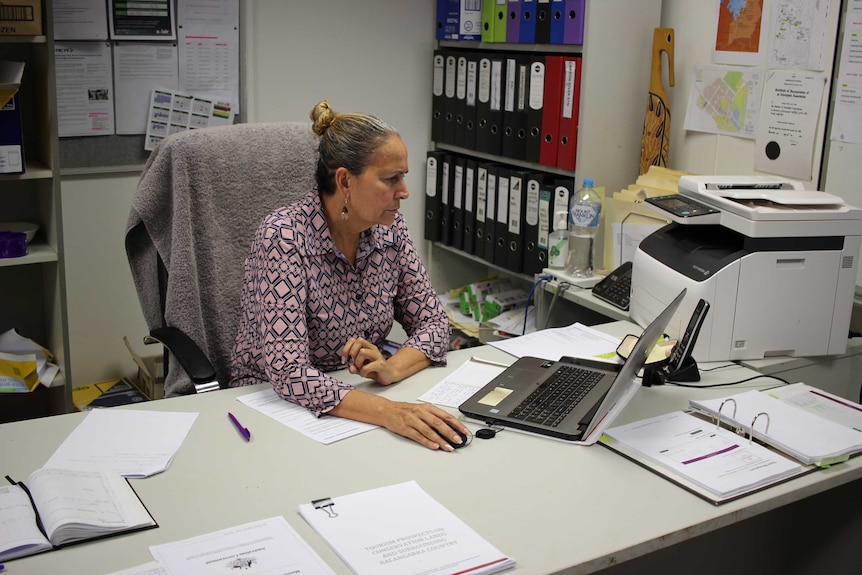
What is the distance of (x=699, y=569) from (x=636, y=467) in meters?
0.58

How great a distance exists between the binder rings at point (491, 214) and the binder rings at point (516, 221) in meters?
0.09

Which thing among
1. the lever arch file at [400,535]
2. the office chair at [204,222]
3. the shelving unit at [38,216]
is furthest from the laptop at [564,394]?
the shelving unit at [38,216]

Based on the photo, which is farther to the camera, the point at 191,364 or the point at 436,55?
the point at 436,55

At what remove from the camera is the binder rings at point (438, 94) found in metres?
3.59

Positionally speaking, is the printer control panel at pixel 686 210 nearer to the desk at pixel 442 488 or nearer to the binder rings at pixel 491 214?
the desk at pixel 442 488

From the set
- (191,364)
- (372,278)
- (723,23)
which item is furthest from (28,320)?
(723,23)

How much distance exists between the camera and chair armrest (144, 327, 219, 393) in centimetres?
195

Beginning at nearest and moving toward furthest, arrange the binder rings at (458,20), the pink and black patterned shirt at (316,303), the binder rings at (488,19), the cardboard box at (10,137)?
the pink and black patterned shirt at (316,303) → the cardboard box at (10,137) → the binder rings at (488,19) → the binder rings at (458,20)

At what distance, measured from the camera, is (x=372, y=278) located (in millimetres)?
2086

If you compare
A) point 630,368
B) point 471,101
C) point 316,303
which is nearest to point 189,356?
point 316,303

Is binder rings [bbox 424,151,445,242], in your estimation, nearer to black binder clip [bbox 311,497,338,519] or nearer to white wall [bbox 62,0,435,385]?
white wall [bbox 62,0,435,385]

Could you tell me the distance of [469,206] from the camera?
352 cm

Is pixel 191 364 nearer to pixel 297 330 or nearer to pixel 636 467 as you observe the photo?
pixel 297 330

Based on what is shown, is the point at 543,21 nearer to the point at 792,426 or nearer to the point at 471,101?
the point at 471,101
